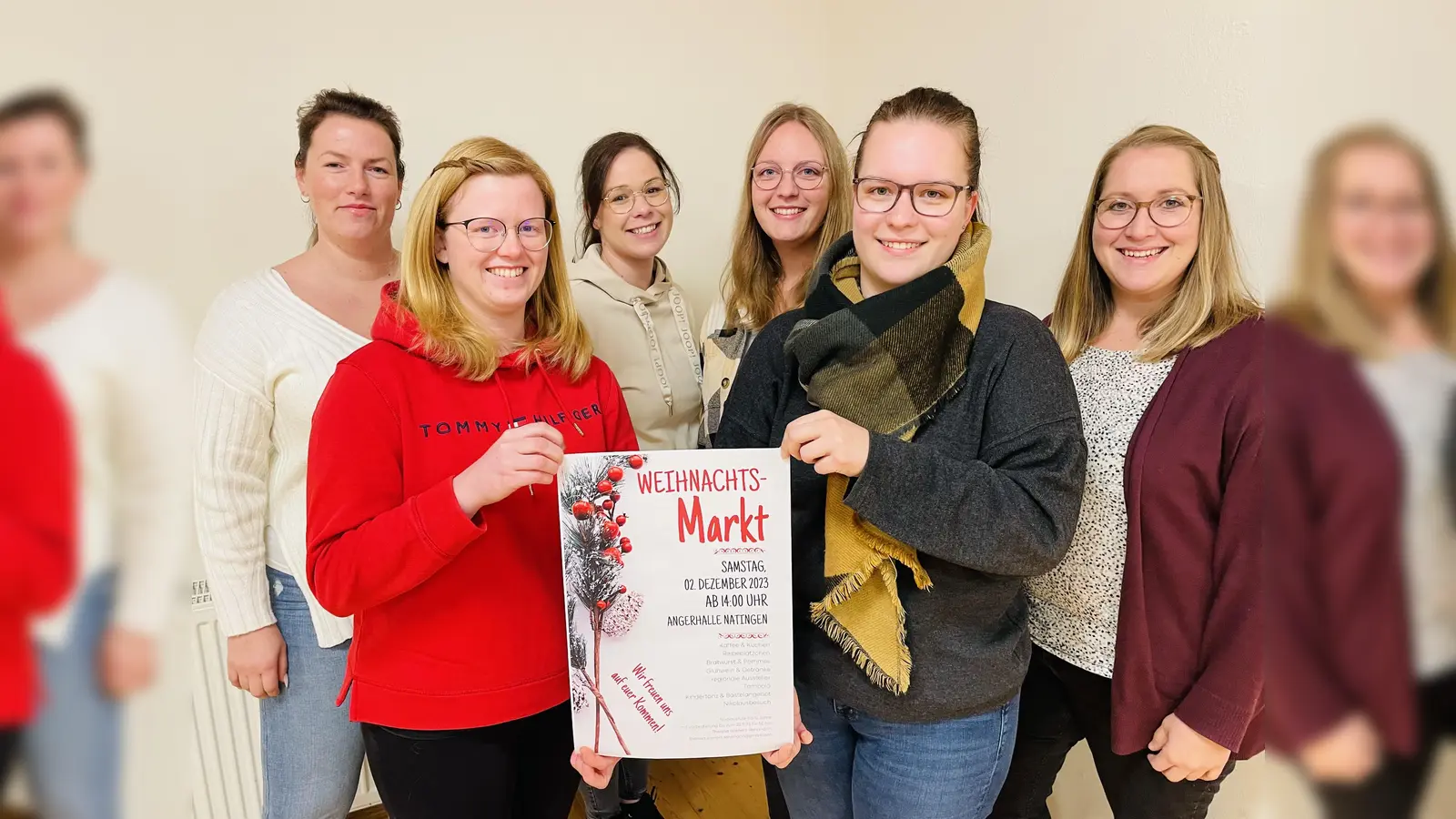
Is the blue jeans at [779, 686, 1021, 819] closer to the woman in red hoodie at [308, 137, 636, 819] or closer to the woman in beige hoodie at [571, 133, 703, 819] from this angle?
the woman in red hoodie at [308, 137, 636, 819]

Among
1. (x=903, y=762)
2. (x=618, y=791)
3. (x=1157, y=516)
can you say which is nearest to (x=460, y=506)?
(x=903, y=762)

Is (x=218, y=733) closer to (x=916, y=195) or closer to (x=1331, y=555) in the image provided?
(x=916, y=195)

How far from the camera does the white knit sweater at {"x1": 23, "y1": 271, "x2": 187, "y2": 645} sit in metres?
0.19

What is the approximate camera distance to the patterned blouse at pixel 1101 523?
4.67 feet

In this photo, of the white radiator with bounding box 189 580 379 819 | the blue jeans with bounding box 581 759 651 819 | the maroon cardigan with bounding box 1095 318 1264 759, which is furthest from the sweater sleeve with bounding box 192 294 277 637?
the maroon cardigan with bounding box 1095 318 1264 759

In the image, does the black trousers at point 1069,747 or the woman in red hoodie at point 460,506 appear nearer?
the woman in red hoodie at point 460,506

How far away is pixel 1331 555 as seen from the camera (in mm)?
211

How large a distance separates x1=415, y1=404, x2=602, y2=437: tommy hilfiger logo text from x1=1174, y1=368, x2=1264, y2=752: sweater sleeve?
1.03 metres

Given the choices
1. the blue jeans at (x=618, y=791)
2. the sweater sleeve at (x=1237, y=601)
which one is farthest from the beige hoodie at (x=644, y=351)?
the sweater sleeve at (x=1237, y=601)

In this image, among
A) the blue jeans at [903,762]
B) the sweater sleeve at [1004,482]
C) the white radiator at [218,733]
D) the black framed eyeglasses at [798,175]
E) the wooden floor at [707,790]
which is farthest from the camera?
the wooden floor at [707,790]

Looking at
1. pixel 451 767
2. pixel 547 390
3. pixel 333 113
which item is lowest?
pixel 451 767

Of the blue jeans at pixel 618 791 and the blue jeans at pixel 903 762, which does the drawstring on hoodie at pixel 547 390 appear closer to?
the blue jeans at pixel 903 762

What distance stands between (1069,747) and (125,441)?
5.55 feet

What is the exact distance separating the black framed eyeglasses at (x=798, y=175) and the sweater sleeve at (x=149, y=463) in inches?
72.6
